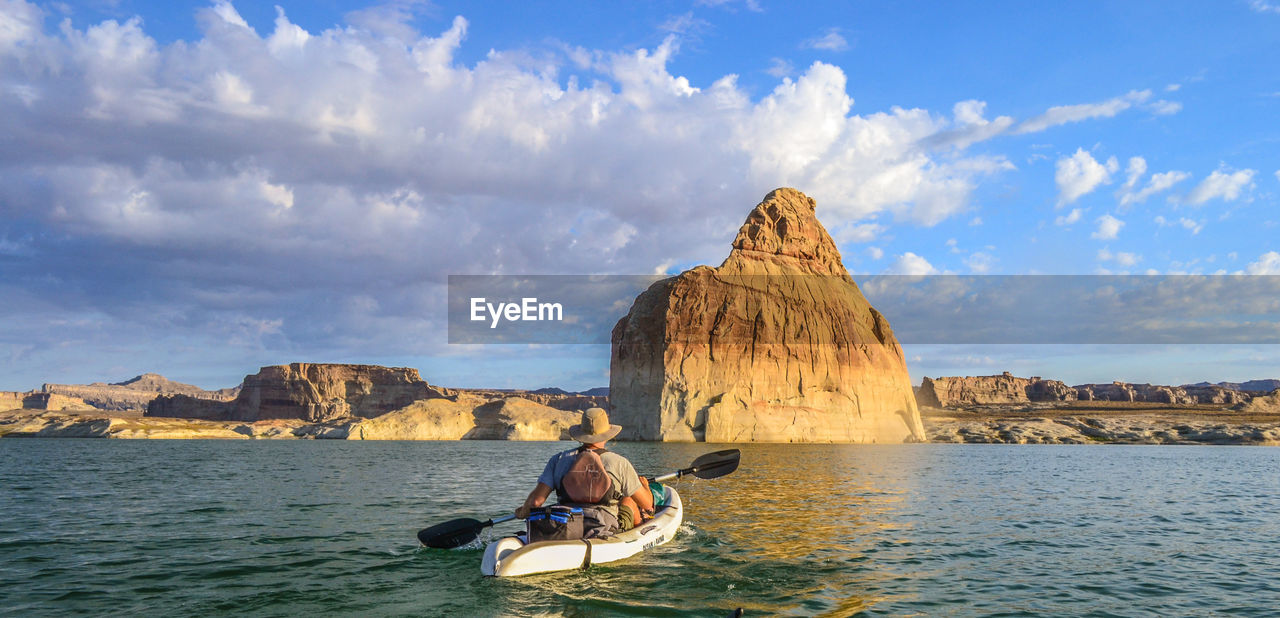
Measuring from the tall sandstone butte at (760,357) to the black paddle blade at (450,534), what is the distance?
189 feet

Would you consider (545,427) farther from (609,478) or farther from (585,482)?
(585,482)

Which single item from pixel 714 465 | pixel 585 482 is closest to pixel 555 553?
pixel 585 482

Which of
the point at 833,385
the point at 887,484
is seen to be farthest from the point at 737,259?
the point at 887,484

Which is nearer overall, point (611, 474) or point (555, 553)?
point (555, 553)

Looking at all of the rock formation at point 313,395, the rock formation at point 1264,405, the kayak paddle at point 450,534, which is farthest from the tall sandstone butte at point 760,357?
the rock formation at point 313,395

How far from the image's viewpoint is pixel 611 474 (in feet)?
33.4

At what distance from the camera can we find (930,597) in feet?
27.7

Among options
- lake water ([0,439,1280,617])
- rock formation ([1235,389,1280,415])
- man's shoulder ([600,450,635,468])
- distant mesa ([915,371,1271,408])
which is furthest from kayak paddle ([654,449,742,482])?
distant mesa ([915,371,1271,408])

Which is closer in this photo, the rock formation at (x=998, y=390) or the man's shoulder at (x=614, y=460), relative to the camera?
the man's shoulder at (x=614, y=460)

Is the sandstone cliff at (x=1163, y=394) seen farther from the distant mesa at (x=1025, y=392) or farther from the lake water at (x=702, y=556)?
the lake water at (x=702, y=556)

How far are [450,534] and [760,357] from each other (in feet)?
209

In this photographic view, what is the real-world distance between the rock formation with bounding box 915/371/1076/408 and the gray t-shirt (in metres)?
162

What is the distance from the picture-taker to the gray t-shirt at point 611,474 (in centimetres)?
992

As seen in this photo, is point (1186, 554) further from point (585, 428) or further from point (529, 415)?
point (529, 415)
